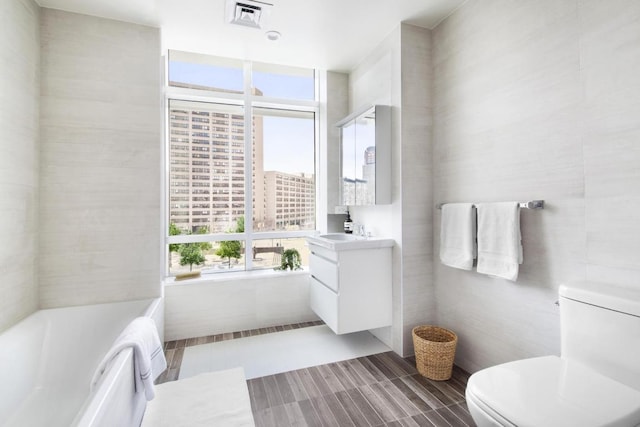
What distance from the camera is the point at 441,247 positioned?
2.20 meters

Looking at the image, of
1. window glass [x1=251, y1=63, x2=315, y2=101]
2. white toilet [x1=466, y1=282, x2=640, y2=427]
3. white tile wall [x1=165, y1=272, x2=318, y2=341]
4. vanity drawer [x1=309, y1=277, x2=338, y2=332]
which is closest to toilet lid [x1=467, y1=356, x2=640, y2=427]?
white toilet [x1=466, y1=282, x2=640, y2=427]

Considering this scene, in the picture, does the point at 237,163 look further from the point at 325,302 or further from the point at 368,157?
the point at 325,302

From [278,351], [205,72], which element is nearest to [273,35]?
[205,72]

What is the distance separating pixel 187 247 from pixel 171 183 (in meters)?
0.63

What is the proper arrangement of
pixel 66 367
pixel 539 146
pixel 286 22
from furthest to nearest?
pixel 286 22 < pixel 66 367 < pixel 539 146

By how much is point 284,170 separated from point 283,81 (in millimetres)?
949

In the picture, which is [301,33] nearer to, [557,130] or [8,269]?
[557,130]

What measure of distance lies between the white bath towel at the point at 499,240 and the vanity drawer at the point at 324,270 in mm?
1010

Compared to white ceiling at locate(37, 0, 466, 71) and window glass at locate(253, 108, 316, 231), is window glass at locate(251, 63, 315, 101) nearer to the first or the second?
window glass at locate(253, 108, 316, 231)

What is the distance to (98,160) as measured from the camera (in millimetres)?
2275

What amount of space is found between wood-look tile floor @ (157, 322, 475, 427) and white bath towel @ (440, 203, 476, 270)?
2.57 feet

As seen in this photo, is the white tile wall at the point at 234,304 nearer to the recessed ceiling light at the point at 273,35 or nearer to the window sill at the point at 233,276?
the window sill at the point at 233,276

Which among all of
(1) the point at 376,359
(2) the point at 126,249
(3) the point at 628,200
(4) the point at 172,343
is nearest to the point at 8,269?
(2) the point at 126,249

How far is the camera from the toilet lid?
1002 millimetres
